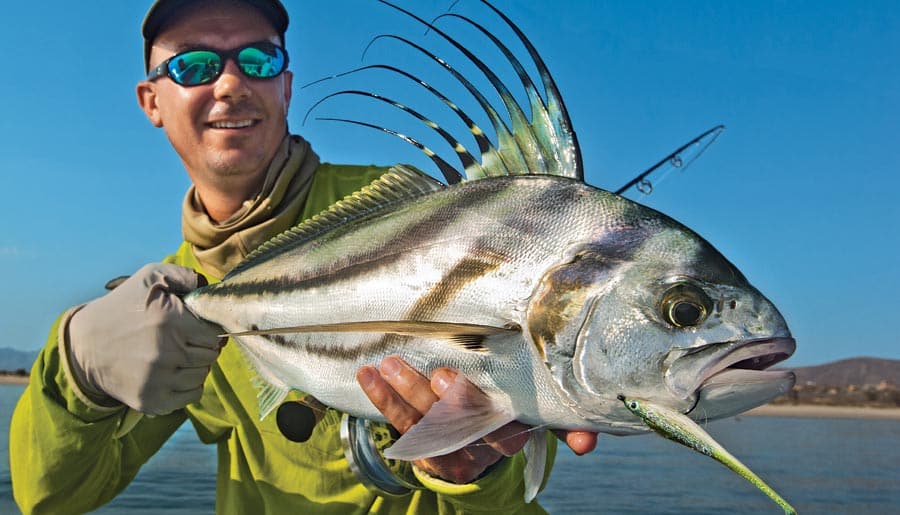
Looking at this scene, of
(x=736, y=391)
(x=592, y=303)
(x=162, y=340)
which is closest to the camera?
(x=736, y=391)

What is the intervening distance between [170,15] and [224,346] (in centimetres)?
164

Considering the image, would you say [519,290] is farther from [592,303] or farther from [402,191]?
[402,191]

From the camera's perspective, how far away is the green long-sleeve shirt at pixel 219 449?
3.30 m

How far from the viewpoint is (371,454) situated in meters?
3.03

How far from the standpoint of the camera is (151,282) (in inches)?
114

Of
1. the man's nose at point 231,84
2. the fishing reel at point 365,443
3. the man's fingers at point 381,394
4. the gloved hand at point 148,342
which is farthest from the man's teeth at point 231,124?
the man's fingers at point 381,394

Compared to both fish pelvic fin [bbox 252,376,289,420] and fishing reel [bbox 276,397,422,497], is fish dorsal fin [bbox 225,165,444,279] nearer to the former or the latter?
fish pelvic fin [bbox 252,376,289,420]

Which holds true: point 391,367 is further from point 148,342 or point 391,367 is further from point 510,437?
point 148,342

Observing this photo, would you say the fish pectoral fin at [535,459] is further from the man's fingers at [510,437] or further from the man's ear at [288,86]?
the man's ear at [288,86]

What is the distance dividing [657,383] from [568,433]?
0.39 metres

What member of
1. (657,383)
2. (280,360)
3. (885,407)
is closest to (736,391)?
(657,383)

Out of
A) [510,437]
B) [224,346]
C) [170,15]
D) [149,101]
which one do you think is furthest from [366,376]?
[149,101]

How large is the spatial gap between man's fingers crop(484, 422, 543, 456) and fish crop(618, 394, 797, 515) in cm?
40

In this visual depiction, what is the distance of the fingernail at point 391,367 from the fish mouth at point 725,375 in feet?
2.42
